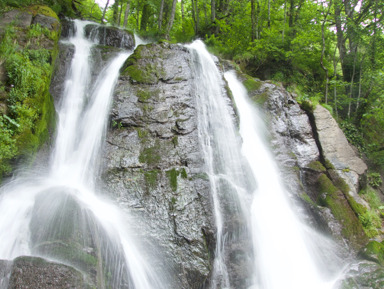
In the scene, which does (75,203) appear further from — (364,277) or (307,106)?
(307,106)

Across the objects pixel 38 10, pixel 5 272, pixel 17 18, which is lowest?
pixel 5 272

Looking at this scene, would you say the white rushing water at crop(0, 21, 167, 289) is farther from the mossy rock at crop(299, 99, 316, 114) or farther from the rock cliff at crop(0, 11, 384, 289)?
the mossy rock at crop(299, 99, 316, 114)

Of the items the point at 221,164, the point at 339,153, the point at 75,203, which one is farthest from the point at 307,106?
the point at 75,203

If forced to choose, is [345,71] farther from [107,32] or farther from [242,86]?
[107,32]

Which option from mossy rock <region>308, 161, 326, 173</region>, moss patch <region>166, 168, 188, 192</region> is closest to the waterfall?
moss patch <region>166, 168, 188, 192</region>

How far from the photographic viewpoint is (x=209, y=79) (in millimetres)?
8516

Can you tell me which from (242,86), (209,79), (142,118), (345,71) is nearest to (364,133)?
(345,71)

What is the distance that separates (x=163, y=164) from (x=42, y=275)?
10.8ft

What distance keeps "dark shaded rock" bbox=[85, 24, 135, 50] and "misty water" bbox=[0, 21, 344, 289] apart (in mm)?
1770

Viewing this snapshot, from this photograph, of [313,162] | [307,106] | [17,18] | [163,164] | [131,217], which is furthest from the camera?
[307,106]

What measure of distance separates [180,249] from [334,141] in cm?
691

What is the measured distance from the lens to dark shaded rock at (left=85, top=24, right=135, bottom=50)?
10445 mm

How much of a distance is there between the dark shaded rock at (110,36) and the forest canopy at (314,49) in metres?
2.10

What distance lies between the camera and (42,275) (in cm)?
276
